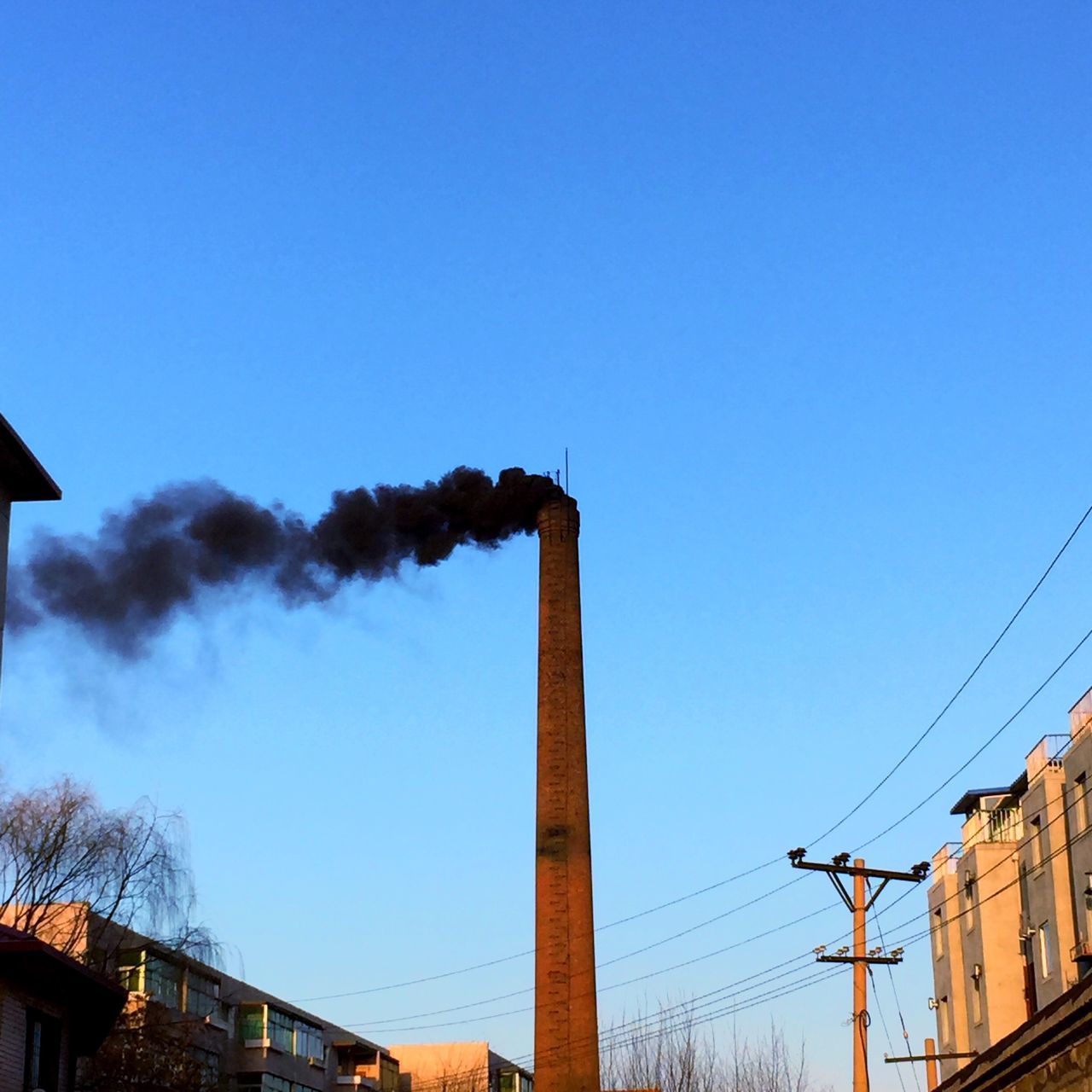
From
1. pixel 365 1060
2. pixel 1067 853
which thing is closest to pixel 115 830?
pixel 1067 853

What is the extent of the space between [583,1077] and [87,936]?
1310 centimetres

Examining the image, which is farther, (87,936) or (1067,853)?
(87,936)

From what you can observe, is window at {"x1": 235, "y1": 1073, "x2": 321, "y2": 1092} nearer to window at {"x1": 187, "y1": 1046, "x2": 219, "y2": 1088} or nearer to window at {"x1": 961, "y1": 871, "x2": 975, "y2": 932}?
window at {"x1": 187, "y1": 1046, "x2": 219, "y2": 1088}

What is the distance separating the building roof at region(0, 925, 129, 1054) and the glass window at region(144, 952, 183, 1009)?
62.7 ft

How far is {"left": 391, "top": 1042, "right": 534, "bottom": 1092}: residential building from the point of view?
70.6m

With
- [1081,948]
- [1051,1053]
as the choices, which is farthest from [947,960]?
[1051,1053]

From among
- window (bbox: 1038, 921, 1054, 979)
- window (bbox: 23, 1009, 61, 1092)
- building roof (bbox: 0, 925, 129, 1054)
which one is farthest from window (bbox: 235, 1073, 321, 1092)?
window (bbox: 23, 1009, 61, 1092)

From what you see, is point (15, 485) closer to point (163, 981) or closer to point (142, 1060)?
point (142, 1060)

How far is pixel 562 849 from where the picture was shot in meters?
32.9

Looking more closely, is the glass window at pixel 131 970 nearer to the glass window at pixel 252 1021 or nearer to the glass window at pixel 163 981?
the glass window at pixel 163 981

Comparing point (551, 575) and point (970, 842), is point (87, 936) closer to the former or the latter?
point (551, 575)

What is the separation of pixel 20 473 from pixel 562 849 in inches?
509

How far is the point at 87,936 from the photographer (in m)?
38.1

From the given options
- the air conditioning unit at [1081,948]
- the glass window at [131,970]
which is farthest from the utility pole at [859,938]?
the glass window at [131,970]
